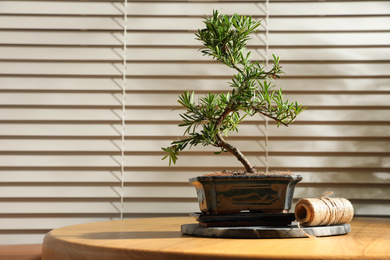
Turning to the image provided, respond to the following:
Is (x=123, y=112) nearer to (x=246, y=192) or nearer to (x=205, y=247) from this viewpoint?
(x=246, y=192)

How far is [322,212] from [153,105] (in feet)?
4.14

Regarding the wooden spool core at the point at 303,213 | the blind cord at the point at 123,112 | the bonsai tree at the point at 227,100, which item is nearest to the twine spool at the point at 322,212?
the wooden spool core at the point at 303,213

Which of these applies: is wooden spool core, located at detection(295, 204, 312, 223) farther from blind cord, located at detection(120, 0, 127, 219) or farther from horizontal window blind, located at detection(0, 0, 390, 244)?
blind cord, located at detection(120, 0, 127, 219)

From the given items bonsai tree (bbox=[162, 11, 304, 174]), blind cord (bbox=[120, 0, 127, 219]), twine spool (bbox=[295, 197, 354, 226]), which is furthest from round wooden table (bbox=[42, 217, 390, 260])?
blind cord (bbox=[120, 0, 127, 219])

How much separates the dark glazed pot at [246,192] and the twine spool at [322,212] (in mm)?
54

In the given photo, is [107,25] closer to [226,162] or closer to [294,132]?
[226,162]

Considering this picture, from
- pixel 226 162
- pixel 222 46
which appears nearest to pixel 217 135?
pixel 222 46

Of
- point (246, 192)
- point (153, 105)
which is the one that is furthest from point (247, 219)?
point (153, 105)

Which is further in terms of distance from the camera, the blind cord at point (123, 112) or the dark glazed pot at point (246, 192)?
the blind cord at point (123, 112)

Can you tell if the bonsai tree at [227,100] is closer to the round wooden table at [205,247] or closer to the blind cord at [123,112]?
the round wooden table at [205,247]

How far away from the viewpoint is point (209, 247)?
86cm

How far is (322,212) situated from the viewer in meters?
1.07

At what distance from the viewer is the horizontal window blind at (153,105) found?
217 centimetres

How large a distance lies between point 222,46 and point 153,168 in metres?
1.08
